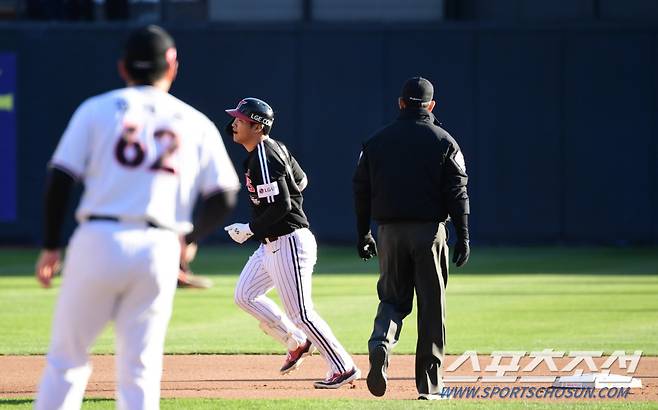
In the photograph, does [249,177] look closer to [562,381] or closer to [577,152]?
[562,381]

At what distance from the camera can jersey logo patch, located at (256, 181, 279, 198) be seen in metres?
8.23

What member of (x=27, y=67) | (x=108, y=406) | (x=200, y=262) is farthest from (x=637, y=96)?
(x=108, y=406)

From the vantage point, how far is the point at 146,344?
5.13 meters

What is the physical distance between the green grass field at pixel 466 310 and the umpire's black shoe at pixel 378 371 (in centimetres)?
14

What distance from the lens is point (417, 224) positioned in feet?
25.4

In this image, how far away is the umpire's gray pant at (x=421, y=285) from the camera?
775 centimetres

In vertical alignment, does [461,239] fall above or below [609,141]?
above

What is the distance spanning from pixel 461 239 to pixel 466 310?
21.4 feet

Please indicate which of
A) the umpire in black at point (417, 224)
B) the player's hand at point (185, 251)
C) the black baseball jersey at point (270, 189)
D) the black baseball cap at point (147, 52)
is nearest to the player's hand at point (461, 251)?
the umpire in black at point (417, 224)

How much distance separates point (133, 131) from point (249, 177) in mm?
3322

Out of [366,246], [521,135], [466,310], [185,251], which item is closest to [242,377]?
[366,246]

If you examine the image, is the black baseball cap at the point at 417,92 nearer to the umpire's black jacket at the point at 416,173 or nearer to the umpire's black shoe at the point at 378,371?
the umpire's black jacket at the point at 416,173

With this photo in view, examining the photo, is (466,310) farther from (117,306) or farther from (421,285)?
(117,306)

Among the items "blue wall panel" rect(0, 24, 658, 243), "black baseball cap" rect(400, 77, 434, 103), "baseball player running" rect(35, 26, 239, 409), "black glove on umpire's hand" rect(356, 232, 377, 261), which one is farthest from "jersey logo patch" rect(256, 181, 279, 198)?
"blue wall panel" rect(0, 24, 658, 243)
